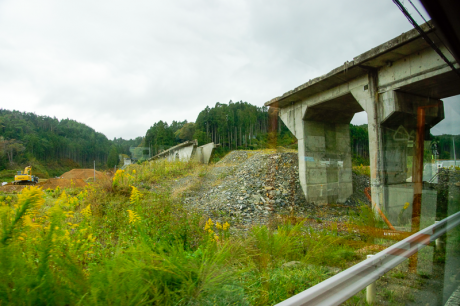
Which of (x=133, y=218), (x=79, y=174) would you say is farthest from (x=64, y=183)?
(x=133, y=218)

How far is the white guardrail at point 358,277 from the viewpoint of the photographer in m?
1.34

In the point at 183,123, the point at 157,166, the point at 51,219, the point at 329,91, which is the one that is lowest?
the point at 51,219

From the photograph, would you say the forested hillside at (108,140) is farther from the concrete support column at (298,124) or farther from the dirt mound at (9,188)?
the concrete support column at (298,124)

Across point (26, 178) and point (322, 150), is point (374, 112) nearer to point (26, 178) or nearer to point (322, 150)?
Answer: point (322, 150)

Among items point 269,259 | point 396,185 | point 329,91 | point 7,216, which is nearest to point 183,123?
point 269,259

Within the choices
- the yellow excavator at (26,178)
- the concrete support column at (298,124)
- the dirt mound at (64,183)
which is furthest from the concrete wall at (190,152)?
the concrete support column at (298,124)

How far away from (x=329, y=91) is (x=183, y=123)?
324cm

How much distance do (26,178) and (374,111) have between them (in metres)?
5.15

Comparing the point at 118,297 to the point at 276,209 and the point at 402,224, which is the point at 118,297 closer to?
the point at 276,209

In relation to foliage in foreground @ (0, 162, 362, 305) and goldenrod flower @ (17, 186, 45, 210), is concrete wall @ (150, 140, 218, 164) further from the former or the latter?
goldenrod flower @ (17, 186, 45, 210)

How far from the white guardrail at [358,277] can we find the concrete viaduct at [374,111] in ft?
5.32

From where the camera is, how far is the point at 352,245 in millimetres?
2564

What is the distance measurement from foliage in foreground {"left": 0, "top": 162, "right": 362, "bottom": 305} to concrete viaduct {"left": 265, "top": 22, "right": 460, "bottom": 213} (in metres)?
1.94

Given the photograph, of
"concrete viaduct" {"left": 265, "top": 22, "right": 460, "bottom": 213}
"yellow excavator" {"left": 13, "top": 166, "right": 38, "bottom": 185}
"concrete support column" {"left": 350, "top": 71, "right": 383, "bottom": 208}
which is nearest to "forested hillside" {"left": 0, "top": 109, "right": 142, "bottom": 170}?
"yellow excavator" {"left": 13, "top": 166, "right": 38, "bottom": 185}
